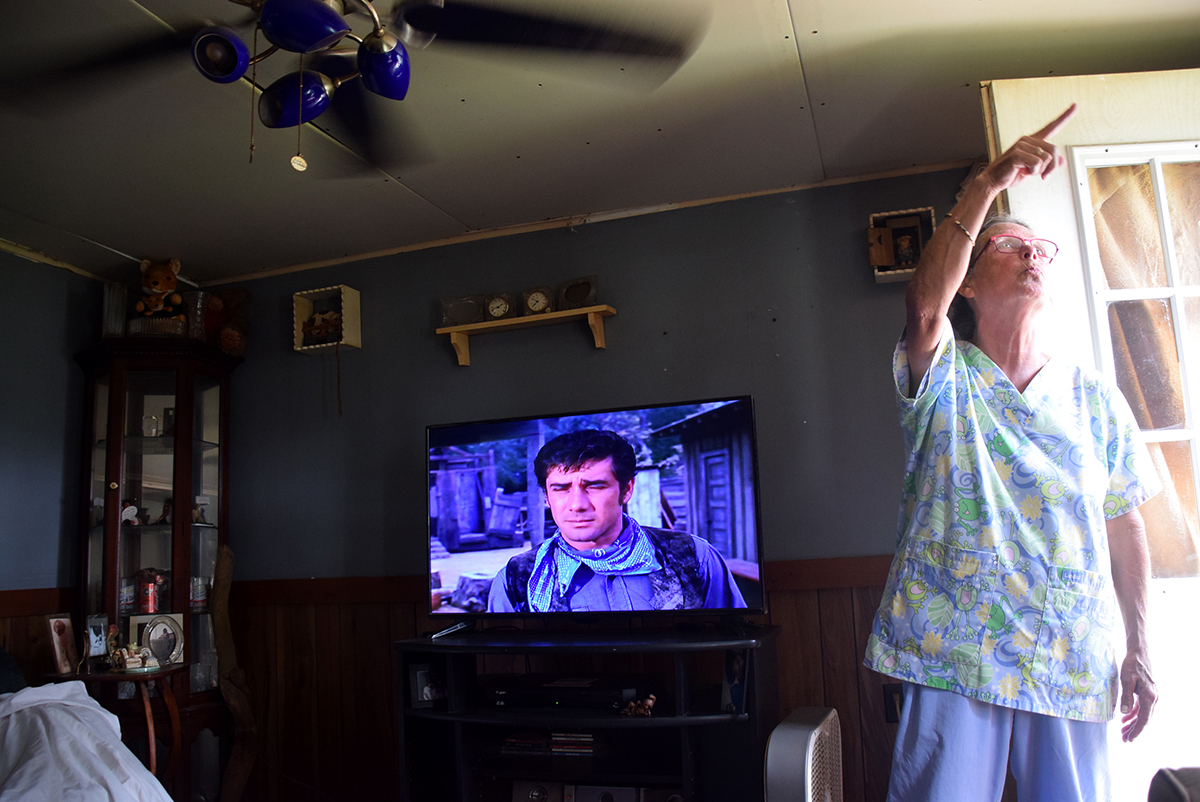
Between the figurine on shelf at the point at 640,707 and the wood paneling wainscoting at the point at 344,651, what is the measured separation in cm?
40

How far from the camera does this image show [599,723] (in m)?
2.30

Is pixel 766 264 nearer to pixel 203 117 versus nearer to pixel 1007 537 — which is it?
pixel 1007 537

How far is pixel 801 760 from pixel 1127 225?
4.69 ft

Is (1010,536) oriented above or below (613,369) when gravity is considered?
below

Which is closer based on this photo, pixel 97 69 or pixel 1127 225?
pixel 1127 225

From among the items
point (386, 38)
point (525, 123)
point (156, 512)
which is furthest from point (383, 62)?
point (156, 512)

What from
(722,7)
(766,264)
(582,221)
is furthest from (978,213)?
(582,221)

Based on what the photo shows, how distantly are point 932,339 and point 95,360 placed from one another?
313 centimetres

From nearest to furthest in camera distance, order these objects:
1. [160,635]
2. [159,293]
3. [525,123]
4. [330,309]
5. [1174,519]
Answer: [1174,519]
[525,123]
[160,635]
[159,293]
[330,309]

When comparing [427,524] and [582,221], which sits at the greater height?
[582,221]

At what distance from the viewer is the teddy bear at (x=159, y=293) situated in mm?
3242

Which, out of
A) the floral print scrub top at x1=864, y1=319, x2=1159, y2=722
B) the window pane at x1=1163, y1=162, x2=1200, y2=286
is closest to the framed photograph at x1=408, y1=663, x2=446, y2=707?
the floral print scrub top at x1=864, y1=319, x2=1159, y2=722

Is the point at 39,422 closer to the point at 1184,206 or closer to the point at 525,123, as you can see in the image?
the point at 525,123

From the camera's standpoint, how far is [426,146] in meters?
2.54
